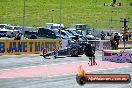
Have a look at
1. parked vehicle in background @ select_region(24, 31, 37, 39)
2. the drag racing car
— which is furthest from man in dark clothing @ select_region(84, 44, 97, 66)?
parked vehicle in background @ select_region(24, 31, 37, 39)

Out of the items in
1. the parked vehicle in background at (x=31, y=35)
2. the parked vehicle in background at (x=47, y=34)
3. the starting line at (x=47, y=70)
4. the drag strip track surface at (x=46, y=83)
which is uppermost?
the parked vehicle in background at (x=47, y=34)

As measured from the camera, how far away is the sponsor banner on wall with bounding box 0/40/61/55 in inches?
1359

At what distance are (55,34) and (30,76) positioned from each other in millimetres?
26505

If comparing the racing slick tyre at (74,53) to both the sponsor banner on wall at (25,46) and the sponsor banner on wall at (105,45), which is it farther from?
the sponsor banner on wall at (105,45)

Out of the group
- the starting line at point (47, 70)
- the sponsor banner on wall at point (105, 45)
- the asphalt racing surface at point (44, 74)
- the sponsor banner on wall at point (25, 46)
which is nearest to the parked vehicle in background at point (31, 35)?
the sponsor banner on wall at point (105, 45)

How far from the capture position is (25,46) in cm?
3581

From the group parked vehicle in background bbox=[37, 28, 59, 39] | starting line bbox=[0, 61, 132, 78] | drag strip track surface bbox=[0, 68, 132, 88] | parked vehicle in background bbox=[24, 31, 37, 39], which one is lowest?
starting line bbox=[0, 61, 132, 78]

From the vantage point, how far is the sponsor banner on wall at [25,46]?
34.5 metres

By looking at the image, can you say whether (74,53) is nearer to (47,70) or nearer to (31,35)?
(47,70)

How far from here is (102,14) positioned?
9562cm

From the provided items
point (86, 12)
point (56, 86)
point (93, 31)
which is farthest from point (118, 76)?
point (86, 12)

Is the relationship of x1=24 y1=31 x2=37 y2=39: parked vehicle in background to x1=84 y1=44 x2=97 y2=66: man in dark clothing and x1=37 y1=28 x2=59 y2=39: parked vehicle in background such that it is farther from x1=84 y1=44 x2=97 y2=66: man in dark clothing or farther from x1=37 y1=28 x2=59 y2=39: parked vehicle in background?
x1=84 y1=44 x2=97 y2=66: man in dark clothing

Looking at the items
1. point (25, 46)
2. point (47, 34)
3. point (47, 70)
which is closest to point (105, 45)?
point (47, 34)

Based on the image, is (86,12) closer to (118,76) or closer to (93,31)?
(93,31)
